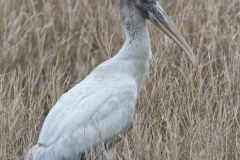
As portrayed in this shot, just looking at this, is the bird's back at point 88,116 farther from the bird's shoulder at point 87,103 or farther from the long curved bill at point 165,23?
the long curved bill at point 165,23

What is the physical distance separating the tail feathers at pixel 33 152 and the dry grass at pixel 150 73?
0.52ft

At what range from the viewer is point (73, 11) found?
6906mm

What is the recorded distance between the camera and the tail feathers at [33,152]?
4.61 meters

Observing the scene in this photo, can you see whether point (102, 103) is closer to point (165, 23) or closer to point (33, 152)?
point (33, 152)

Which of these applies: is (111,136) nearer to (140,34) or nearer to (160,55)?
(140,34)

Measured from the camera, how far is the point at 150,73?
578 cm

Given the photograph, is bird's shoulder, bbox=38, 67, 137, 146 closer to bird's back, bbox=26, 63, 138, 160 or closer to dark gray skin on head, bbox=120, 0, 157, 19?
bird's back, bbox=26, 63, 138, 160

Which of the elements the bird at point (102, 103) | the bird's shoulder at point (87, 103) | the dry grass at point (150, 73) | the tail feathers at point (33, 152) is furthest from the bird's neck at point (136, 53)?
the tail feathers at point (33, 152)

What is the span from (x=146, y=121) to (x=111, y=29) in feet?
5.11

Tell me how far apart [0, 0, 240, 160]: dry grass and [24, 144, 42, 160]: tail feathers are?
6.2 inches

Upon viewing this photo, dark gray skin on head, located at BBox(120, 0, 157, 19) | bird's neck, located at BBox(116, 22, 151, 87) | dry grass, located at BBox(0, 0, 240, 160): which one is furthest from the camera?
dark gray skin on head, located at BBox(120, 0, 157, 19)

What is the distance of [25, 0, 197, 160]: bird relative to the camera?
4668 millimetres

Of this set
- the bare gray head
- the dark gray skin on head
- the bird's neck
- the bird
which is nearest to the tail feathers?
the bird

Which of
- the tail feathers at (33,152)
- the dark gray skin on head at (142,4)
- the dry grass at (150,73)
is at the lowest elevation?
the dry grass at (150,73)
